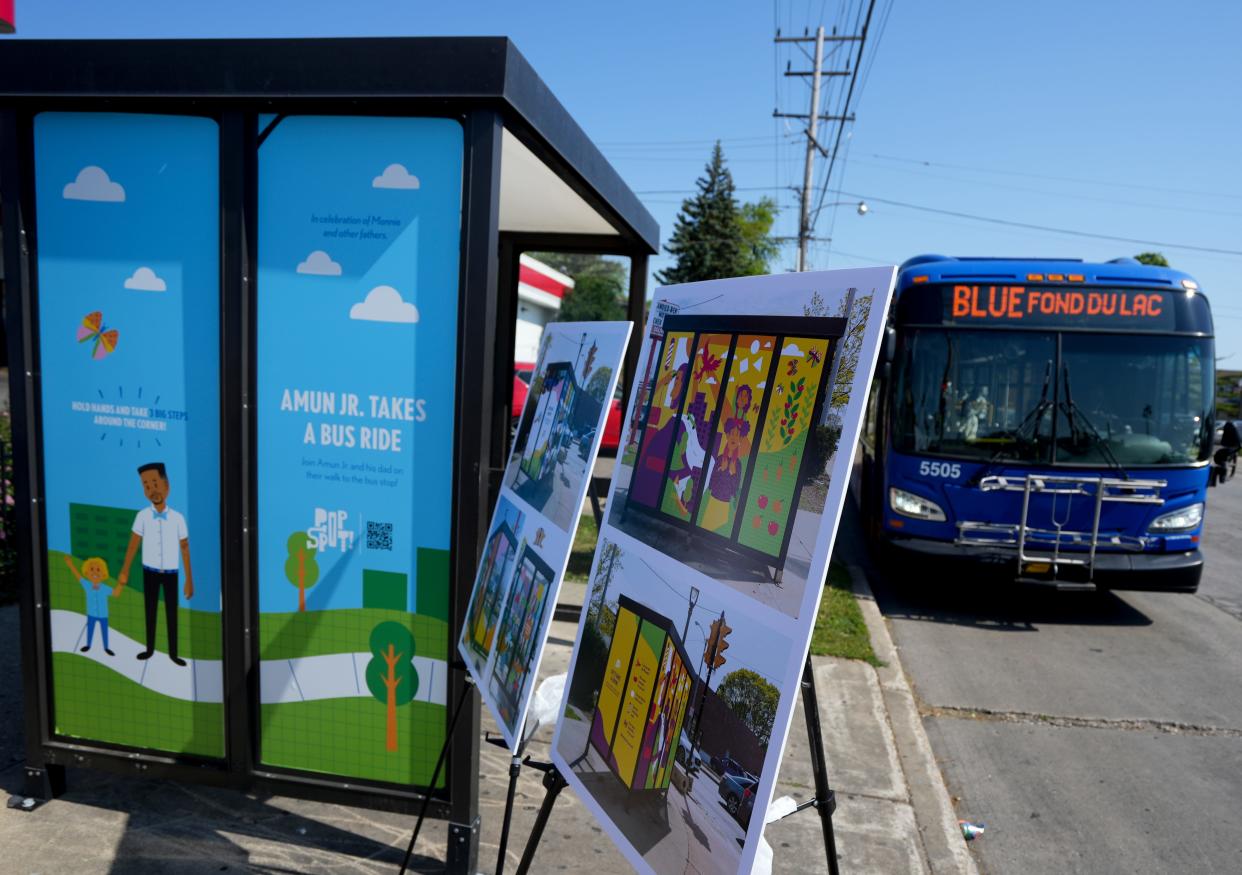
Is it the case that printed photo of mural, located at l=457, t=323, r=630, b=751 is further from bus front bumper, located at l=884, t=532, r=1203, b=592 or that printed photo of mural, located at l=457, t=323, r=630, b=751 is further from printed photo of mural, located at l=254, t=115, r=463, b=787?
bus front bumper, located at l=884, t=532, r=1203, b=592

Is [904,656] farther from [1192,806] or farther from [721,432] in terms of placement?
[721,432]

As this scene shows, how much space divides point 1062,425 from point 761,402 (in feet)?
20.9

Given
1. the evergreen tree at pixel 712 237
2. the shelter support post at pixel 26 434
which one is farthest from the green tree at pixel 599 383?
the evergreen tree at pixel 712 237

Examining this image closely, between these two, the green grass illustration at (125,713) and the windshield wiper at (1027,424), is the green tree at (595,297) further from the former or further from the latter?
the green grass illustration at (125,713)

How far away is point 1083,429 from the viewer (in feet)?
24.8

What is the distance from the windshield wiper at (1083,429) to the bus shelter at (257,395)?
560 centimetres

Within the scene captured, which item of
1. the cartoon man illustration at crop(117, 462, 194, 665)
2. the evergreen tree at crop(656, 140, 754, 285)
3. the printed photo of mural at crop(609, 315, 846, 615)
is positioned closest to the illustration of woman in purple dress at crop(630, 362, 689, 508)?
the printed photo of mural at crop(609, 315, 846, 615)

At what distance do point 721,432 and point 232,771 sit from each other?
274 centimetres

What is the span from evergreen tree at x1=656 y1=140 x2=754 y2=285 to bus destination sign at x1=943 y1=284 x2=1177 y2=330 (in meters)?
49.6

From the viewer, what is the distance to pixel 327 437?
3551 mm

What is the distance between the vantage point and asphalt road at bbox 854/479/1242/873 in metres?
4.18

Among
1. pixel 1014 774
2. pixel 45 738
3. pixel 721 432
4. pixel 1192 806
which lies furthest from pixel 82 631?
pixel 1192 806

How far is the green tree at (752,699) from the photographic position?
6.10 ft

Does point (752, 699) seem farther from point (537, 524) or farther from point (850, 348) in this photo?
point (537, 524)
